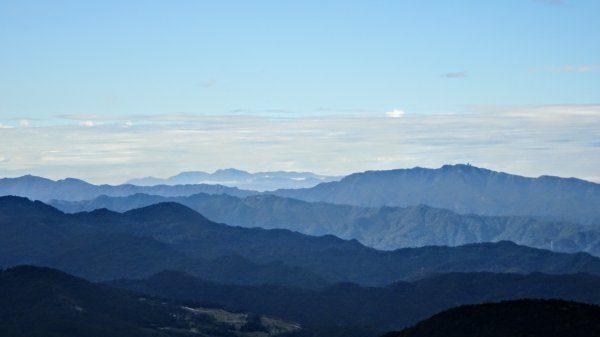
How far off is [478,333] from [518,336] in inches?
368

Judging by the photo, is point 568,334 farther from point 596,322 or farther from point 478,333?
point 478,333

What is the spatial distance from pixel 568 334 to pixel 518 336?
9045 millimetres

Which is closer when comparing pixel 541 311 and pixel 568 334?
pixel 568 334

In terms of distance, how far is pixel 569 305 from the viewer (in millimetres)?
199000

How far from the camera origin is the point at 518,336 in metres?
192

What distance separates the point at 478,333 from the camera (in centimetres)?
19975

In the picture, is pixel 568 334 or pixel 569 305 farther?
pixel 569 305

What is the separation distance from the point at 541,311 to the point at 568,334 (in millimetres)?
12351

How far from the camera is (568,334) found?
7352 inches

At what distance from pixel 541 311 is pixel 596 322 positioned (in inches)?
529

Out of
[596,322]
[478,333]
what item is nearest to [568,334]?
[596,322]

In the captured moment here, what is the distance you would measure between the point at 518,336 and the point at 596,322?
13.2 m

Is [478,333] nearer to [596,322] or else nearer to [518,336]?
[518,336]

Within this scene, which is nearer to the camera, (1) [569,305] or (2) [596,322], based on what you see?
(2) [596,322]
